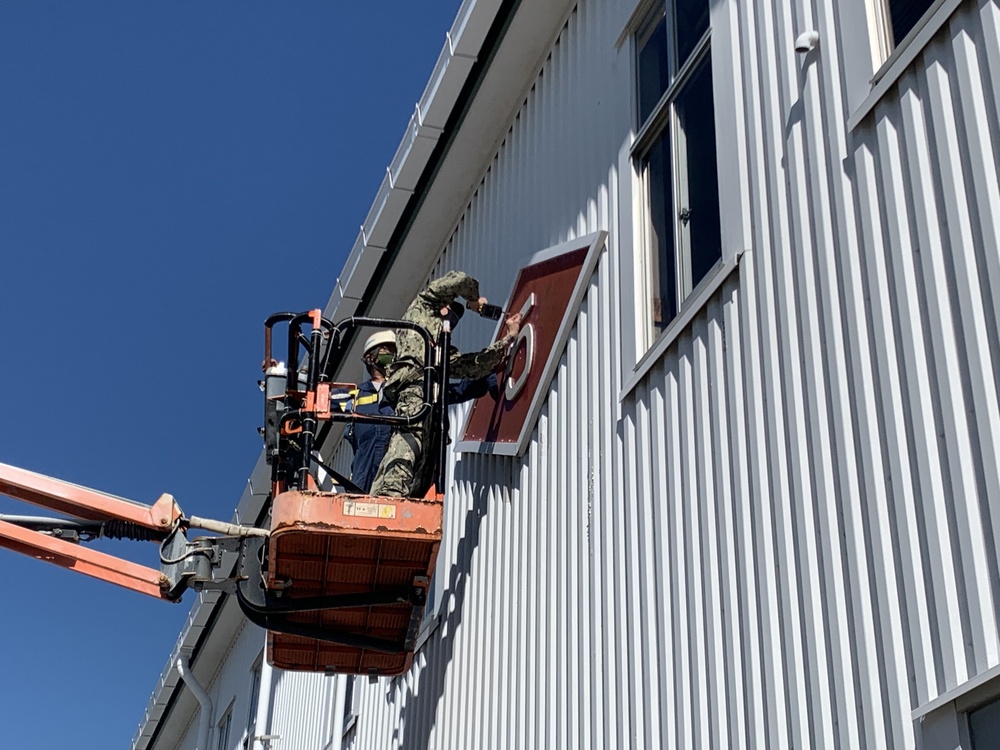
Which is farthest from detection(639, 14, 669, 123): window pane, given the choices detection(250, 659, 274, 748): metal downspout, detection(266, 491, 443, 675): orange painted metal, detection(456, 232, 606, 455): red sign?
detection(250, 659, 274, 748): metal downspout

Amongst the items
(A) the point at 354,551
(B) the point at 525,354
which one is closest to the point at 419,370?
(B) the point at 525,354

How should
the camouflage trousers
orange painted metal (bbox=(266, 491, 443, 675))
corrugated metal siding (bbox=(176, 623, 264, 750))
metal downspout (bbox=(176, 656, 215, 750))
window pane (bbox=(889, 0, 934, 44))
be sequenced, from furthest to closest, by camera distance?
metal downspout (bbox=(176, 656, 215, 750))
corrugated metal siding (bbox=(176, 623, 264, 750))
the camouflage trousers
orange painted metal (bbox=(266, 491, 443, 675))
window pane (bbox=(889, 0, 934, 44))

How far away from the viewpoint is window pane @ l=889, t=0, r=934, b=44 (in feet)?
17.2

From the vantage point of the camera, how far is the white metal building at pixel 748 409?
4.48 meters

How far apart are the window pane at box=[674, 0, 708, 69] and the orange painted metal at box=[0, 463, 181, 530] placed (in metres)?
5.47

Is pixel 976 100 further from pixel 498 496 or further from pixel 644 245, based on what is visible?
pixel 498 496

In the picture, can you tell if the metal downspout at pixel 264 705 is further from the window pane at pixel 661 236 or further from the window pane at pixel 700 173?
the window pane at pixel 700 173

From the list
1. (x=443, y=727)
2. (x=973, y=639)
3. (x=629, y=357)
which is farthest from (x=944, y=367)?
(x=443, y=727)

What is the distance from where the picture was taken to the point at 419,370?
29.9 feet

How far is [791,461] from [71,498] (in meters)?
6.85

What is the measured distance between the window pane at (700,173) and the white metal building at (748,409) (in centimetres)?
2

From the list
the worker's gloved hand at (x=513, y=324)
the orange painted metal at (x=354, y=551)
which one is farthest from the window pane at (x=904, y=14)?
the worker's gloved hand at (x=513, y=324)

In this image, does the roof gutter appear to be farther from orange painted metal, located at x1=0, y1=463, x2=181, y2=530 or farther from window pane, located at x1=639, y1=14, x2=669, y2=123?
orange painted metal, located at x1=0, y1=463, x2=181, y2=530

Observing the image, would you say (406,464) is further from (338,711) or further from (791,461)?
(338,711)
